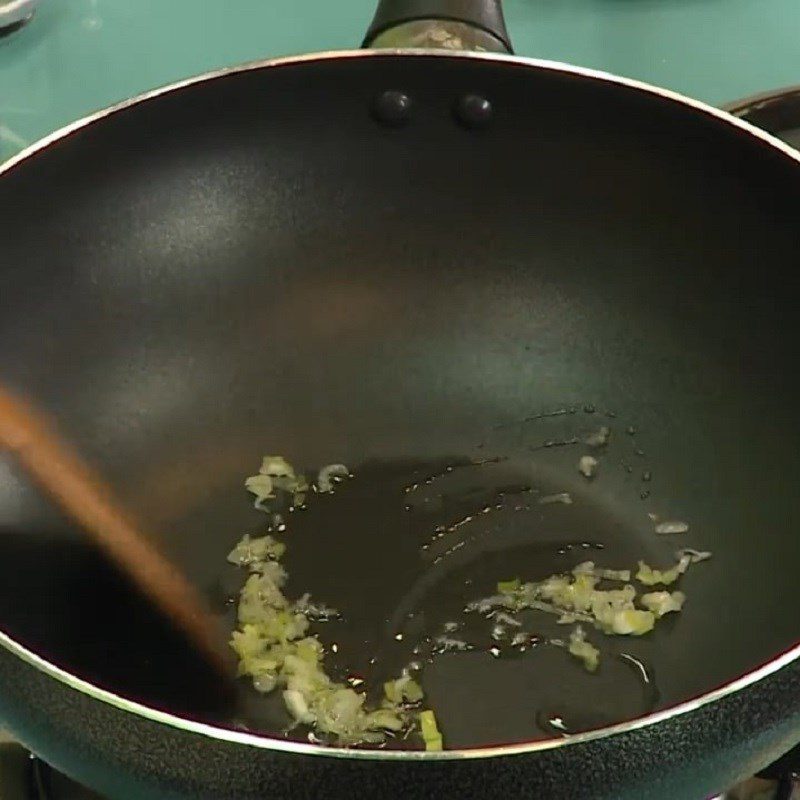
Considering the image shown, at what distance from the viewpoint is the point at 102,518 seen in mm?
804


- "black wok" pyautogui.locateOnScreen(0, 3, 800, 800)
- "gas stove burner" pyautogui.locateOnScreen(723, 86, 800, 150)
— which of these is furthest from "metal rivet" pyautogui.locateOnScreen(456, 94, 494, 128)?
"gas stove burner" pyautogui.locateOnScreen(723, 86, 800, 150)

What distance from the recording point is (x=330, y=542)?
0.82 metres

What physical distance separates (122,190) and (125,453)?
0.20 meters

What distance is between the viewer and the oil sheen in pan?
28.3 inches

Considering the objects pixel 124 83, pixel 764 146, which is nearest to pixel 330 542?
pixel 764 146

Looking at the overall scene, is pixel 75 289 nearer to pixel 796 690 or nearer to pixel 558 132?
pixel 558 132

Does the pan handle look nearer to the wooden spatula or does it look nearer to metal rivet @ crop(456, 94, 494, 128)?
metal rivet @ crop(456, 94, 494, 128)

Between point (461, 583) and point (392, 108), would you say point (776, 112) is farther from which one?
point (461, 583)

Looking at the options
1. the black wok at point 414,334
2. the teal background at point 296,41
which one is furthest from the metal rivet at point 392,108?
the teal background at point 296,41

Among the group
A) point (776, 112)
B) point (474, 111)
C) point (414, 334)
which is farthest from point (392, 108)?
point (776, 112)

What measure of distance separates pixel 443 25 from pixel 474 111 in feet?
0.23

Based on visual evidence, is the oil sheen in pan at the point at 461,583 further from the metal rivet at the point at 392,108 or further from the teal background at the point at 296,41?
the teal background at the point at 296,41

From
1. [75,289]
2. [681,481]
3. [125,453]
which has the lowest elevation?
[681,481]

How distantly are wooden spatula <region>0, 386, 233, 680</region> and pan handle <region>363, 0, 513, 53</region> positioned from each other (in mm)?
397
